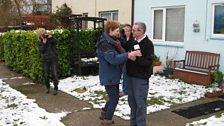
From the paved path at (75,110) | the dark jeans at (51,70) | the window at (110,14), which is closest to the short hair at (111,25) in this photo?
the paved path at (75,110)

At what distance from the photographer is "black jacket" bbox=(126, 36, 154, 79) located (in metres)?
5.10

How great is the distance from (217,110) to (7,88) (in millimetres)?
5835

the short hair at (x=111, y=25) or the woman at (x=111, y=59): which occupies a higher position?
the short hair at (x=111, y=25)

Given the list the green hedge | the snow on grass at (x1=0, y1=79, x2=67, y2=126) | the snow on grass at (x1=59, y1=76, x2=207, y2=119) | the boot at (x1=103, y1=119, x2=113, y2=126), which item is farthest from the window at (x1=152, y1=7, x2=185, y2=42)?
the boot at (x1=103, y1=119, x2=113, y2=126)

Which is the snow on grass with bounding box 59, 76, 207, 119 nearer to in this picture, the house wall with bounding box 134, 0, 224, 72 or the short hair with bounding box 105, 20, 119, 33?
the house wall with bounding box 134, 0, 224, 72

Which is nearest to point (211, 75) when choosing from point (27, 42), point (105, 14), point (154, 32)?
point (154, 32)

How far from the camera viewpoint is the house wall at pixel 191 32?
9812mm

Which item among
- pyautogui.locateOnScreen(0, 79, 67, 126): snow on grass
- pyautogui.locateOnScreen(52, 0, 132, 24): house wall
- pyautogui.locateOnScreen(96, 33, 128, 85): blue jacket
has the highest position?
pyautogui.locateOnScreen(52, 0, 132, 24): house wall

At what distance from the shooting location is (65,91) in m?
8.93

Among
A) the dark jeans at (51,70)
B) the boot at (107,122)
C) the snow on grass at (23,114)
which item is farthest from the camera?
the dark jeans at (51,70)

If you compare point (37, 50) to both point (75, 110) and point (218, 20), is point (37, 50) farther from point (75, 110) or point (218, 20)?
point (218, 20)

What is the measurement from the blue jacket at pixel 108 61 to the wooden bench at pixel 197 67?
447 cm

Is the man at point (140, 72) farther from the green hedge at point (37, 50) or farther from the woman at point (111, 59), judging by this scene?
the green hedge at point (37, 50)

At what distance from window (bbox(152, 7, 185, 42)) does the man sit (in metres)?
6.11
